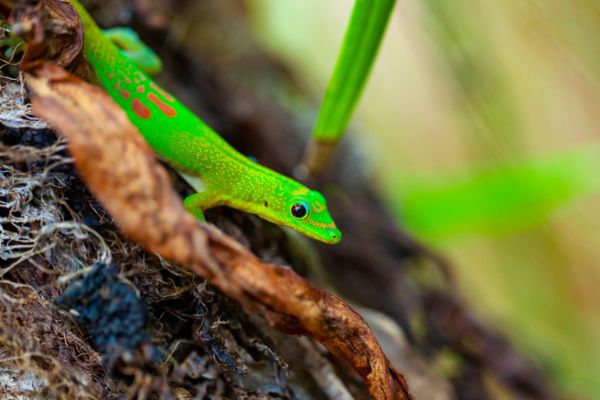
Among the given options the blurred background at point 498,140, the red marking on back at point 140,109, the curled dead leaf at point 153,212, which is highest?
the curled dead leaf at point 153,212

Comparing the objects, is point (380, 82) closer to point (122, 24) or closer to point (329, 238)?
point (122, 24)

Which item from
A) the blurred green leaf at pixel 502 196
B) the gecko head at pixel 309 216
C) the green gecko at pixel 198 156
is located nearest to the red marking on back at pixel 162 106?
the green gecko at pixel 198 156

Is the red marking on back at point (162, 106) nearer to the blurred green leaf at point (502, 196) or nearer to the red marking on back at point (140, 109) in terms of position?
the red marking on back at point (140, 109)

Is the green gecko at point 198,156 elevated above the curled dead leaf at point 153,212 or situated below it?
below

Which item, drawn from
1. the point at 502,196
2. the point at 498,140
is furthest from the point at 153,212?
the point at 498,140

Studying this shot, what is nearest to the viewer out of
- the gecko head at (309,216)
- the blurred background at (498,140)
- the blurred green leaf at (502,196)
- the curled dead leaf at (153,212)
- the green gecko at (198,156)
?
the curled dead leaf at (153,212)

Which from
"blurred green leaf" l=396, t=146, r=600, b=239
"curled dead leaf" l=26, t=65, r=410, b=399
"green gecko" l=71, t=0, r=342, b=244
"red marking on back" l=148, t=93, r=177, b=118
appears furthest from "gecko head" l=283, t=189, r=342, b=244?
"blurred green leaf" l=396, t=146, r=600, b=239

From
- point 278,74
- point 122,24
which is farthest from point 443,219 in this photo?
point 122,24

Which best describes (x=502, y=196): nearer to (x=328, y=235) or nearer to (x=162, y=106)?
(x=328, y=235)
